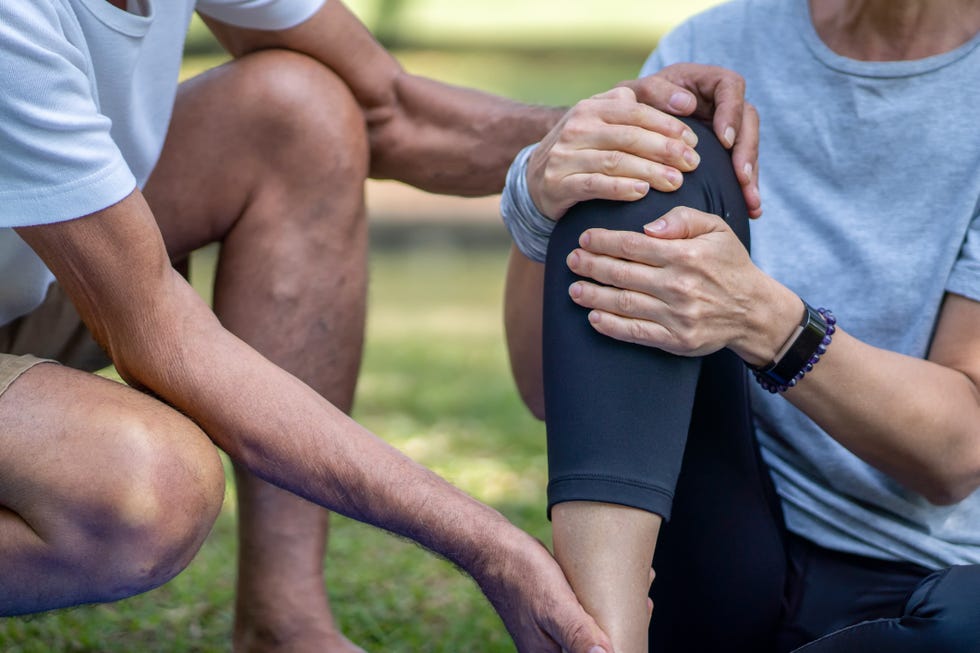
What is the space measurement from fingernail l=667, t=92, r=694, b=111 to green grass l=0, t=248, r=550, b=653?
0.97 m

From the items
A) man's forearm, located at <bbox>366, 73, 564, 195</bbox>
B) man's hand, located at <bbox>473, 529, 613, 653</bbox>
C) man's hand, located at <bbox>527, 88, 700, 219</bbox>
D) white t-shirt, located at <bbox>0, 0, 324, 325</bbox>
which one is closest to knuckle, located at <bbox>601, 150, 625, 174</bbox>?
man's hand, located at <bbox>527, 88, 700, 219</bbox>

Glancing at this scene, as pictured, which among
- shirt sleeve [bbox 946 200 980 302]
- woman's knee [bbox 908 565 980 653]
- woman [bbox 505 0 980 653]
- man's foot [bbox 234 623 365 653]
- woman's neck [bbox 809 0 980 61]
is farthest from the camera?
man's foot [bbox 234 623 365 653]

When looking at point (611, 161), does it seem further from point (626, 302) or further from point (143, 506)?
point (143, 506)

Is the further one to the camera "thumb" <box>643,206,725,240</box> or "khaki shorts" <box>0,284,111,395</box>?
"khaki shorts" <box>0,284,111,395</box>

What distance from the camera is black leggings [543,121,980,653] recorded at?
5.07ft

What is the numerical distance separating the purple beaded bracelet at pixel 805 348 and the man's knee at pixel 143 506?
0.70 metres

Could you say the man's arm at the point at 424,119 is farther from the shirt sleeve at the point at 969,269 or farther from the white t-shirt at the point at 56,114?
the shirt sleeve at the point at 969,269

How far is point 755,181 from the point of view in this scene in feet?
5.71

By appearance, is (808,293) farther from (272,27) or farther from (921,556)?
(272,27)

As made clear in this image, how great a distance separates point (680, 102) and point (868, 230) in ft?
1.00

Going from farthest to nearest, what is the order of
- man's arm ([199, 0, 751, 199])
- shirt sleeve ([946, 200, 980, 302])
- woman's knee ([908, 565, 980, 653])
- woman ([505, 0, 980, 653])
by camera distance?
man's arm ([199, 0, 751, 199]) → shirt sleeve ([946, 200, 980, 302]) → woman ([505, 0, 980, 653]) → woman's knee ([908, 565, 980, 653])

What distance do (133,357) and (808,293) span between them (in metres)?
0.90

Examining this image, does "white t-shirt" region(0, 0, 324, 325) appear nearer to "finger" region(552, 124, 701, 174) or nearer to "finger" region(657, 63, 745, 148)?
"finger" region(552, 124, 701, 174)

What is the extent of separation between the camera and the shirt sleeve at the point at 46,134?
1.50 m
